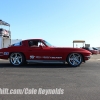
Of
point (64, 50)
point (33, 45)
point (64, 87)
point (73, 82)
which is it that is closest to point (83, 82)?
point (73, 82)

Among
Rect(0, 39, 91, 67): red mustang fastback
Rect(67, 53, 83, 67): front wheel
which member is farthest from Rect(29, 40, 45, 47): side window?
Rect(67, 53, 83, 67): front wheel

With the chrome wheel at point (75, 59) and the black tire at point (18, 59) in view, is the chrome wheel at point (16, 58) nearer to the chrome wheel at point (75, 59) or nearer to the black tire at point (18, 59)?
the black tire at point (18, 59)

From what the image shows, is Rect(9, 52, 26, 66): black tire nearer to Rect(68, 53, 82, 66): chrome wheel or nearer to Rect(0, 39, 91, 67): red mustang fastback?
Rect(0, 39, 91, 67): red mustang fastback

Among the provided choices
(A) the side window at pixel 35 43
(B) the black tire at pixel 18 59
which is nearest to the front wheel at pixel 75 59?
(A) the side window at pixel 35 43

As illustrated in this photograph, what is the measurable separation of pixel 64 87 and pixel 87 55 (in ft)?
16.2

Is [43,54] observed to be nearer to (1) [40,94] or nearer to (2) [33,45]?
(2) [33,45]

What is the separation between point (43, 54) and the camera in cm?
992

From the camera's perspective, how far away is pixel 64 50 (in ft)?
32.2

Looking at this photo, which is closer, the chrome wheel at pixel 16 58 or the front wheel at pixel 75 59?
the front wheel at pixel 75 59

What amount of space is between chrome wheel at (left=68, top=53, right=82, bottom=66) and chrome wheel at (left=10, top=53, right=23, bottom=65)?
8.65 feet

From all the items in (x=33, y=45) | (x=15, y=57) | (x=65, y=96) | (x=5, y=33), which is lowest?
(x=65, y=96)

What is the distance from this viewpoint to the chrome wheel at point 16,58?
10.1 meters

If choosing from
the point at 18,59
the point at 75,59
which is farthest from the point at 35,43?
the point at 75,59

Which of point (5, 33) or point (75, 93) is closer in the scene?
point (75, 93)
